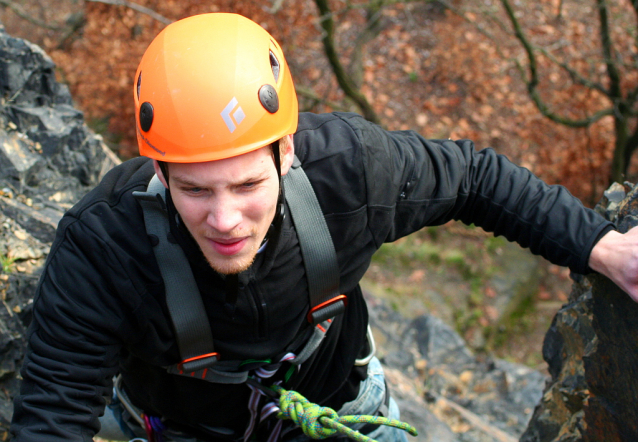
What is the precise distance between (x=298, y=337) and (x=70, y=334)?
0.88m

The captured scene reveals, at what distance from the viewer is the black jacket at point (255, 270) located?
69.9 inches

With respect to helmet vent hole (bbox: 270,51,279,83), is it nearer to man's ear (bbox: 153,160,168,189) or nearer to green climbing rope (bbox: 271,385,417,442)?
man's ear (bbox: 153,160,168,189)

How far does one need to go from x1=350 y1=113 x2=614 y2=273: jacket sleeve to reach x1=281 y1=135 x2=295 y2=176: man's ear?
1.01 ft

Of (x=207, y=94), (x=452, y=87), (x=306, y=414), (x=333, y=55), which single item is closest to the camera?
(x=207, y=94)

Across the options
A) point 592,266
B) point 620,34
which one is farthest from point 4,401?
point 620,34

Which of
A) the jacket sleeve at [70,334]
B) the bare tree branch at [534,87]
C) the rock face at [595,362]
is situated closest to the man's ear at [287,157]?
the jacket sleeve at [70,334]

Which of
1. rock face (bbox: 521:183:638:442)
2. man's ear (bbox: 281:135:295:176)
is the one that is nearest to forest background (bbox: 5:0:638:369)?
rock face (bbox: 521:183:638:442)

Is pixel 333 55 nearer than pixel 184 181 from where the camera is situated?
No

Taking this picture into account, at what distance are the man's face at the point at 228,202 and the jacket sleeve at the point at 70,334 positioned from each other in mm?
296

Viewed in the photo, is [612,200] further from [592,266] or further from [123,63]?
[123,63]

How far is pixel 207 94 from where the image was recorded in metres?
1.71

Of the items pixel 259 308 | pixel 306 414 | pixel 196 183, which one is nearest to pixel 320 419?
pixel 306 414

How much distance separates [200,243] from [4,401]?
1.44 meters

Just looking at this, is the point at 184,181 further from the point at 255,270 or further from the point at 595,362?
the point at 595,362
